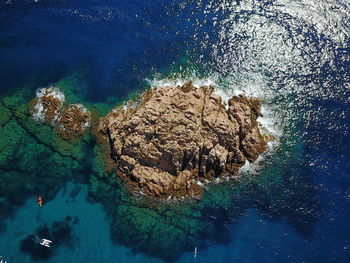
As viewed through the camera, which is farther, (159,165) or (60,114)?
(60,114)

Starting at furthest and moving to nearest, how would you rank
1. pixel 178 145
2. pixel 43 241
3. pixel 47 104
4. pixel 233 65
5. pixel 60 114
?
pixel 233 65
pixel 47 104
pixel 60 114
pixel 178 145
pixel 43 241

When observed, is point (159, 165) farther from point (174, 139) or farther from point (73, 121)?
point (73, 121)

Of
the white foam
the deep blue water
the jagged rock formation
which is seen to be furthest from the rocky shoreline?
the deep blue water

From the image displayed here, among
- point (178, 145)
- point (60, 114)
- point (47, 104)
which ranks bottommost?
point (178, 145)

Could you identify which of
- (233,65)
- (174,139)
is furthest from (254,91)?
(174,139)

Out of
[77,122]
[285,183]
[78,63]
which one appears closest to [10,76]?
[78,63]

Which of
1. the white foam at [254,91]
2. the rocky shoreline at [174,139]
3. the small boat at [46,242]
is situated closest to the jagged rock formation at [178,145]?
the rocky shoreline at [174,139]

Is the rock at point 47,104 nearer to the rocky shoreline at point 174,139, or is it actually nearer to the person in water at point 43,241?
the rocky shoreline at point 174,139
